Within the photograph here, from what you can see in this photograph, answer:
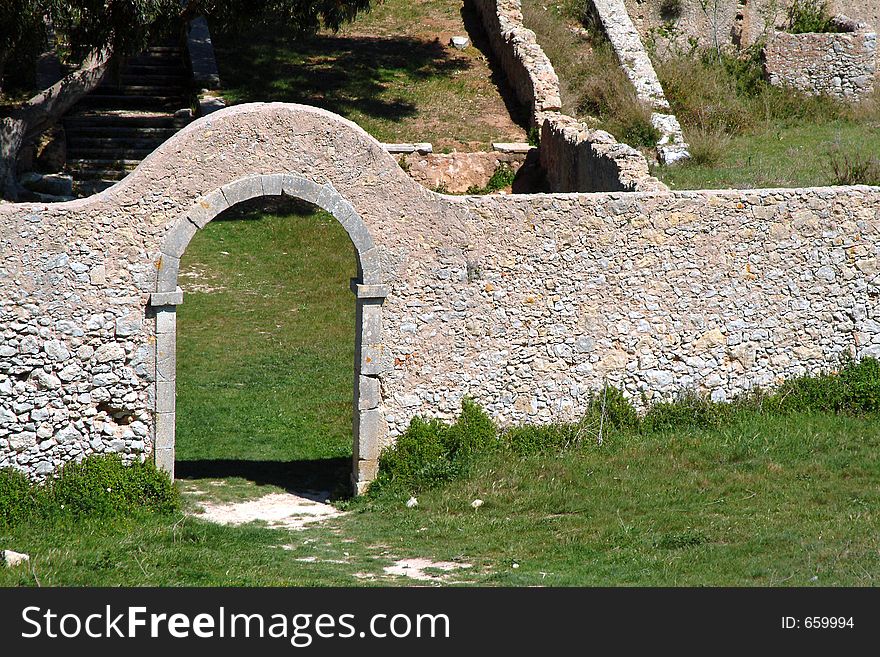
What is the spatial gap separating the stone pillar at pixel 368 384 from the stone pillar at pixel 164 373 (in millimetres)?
1784

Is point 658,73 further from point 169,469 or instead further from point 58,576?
point 58,576

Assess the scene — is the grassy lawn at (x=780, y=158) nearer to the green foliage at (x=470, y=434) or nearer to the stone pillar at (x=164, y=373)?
the green foliage at (x=470, y=434)

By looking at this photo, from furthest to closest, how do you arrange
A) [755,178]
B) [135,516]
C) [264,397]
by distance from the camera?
[755,178]
[264,397]
[135,516]

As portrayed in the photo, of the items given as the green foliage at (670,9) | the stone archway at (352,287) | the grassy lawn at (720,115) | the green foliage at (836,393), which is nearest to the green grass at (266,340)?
the stone archway at (352,287)

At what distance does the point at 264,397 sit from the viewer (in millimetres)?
13977

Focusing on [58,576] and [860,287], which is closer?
[58,576]

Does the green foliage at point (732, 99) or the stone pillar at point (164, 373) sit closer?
the stone pillar at point (164, 373)

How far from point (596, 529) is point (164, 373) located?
13.9ft

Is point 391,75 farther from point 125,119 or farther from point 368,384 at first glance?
point 368,384

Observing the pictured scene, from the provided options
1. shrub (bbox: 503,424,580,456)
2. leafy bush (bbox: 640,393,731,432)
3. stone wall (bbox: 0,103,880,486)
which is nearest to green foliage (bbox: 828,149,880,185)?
stone wall (bbox: 0,103,880,486)

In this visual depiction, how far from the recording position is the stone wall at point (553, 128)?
49.9 feet

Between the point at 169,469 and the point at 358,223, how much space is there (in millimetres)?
2975

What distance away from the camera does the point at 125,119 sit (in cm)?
2150

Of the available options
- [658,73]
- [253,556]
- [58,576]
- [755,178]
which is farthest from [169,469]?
[658,73]
